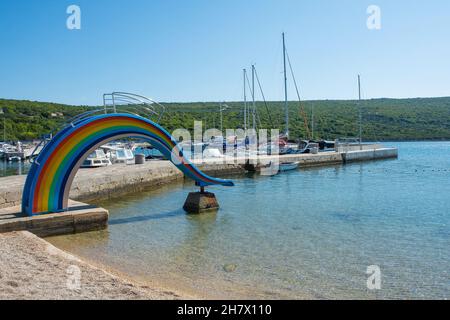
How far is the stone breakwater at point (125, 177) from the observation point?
15.8m

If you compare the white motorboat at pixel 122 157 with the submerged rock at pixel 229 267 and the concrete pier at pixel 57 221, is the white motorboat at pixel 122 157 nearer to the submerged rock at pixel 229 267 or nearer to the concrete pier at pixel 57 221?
the concrete pier at pixel 57 221

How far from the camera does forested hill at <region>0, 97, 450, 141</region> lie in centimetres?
6956

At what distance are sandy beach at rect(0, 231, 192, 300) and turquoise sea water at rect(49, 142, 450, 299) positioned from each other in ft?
3.80

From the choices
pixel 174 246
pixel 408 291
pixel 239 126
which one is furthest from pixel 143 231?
pixel 239 126

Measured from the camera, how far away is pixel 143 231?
1262 cm

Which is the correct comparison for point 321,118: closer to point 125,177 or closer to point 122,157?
point 122,157

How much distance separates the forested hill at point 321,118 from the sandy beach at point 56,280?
152 feet

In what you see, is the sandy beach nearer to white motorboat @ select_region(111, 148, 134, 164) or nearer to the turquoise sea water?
the turquoise sea water

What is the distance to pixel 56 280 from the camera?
696cm

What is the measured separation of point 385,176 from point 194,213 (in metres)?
18.0

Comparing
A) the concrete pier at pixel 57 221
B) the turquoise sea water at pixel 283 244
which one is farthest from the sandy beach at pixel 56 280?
the concrete pier at pixel 57 221

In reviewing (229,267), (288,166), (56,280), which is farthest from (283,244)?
(288,166)

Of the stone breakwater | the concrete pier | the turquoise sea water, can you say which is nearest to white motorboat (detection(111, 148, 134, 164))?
the stone breakwater
